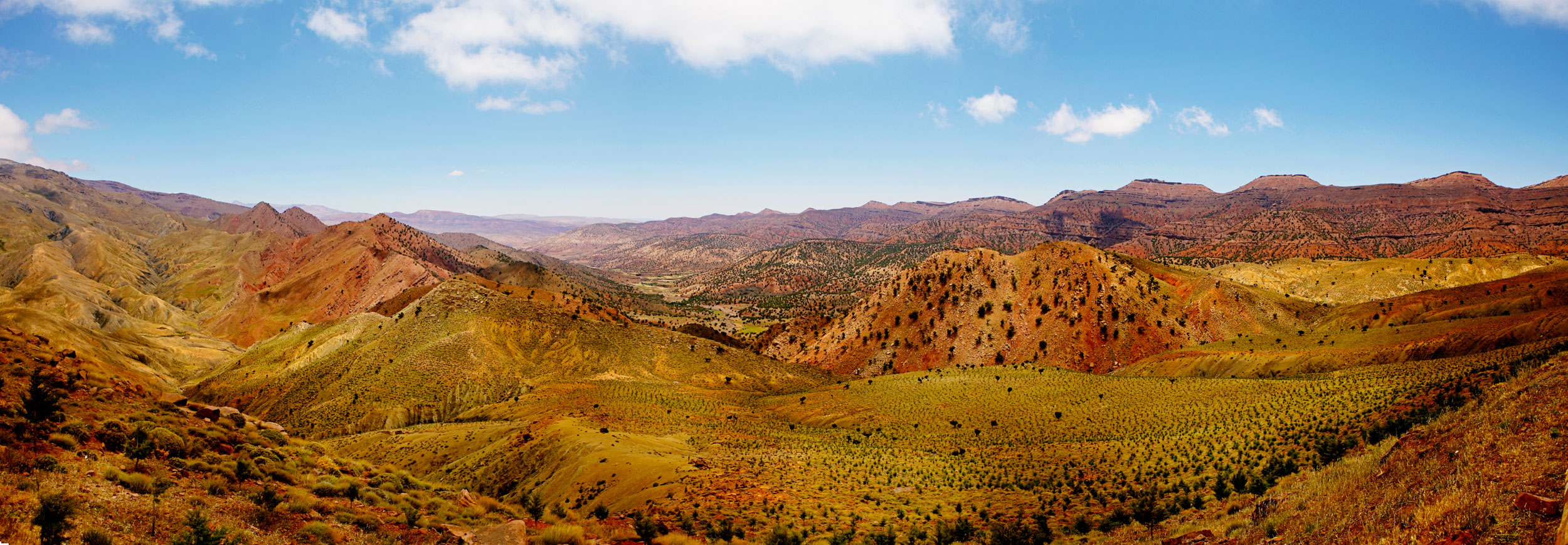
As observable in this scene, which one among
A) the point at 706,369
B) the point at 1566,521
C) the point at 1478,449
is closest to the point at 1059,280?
the point at 706,369

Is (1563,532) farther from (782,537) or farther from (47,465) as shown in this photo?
(47,465)

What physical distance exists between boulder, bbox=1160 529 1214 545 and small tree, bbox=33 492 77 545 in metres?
25.6

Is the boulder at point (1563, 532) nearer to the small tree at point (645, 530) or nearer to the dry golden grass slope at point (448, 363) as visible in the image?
the small tree at point (645, 530)

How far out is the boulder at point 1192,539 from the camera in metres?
16.8

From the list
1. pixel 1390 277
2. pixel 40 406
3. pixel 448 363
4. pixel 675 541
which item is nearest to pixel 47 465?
pixel 40 406

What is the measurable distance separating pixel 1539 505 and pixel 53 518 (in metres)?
26.5

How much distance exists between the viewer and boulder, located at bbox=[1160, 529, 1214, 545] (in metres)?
16.8

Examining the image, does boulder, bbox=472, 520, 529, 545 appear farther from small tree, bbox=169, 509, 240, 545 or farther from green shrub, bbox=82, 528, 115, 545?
green shrub, bbox=82, 528, 115, 545

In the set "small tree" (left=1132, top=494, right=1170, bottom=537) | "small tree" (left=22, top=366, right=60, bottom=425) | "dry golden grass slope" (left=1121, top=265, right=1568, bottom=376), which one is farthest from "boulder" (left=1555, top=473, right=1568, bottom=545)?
"dry golden grass slope" (left=1121, top=265, right=1568, bottom=376)

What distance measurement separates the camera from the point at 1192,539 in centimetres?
1716

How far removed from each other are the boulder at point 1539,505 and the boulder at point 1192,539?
7482mm

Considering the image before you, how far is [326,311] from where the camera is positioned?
147750 mm

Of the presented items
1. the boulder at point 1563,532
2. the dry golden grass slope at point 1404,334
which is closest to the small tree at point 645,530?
the boulder at point 1563,532

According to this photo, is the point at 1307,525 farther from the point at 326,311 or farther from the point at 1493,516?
the point at 326,311
